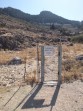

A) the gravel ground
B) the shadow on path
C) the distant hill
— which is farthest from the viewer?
the distant hill

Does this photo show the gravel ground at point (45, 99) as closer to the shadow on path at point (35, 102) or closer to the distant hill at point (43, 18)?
the shadow on path at point (35, 102)

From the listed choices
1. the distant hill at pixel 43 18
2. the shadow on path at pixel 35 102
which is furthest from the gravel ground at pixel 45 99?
the distant hill at pixel 43 18

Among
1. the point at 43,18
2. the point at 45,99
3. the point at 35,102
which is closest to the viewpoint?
the point at 35,102

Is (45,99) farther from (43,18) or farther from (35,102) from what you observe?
(43,18)

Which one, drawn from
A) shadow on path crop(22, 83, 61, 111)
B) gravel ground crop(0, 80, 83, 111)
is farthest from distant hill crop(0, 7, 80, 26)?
shadow on path crop(22, 83, 61, 111)

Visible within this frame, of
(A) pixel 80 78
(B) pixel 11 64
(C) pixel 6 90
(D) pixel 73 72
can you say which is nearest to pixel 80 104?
(C) pixel 6 90

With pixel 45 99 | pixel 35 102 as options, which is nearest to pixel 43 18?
pixel 45 99

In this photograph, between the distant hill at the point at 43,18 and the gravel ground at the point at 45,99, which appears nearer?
the gravel ground at the point at 45,99

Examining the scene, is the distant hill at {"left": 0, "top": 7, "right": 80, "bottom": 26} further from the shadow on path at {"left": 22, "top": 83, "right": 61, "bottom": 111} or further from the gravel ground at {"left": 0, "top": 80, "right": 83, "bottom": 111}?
the shadow on path at {"left": 22, "top": 83, "right": 61, "bottom": 111}

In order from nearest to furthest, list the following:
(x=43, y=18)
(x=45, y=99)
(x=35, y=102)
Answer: (x=35, y=102) < (x=45, y=99) < (x=43, y=18)

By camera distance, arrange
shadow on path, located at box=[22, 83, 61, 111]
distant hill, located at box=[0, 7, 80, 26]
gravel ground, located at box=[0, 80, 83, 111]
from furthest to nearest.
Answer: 1. distant hill, located at box=[0, 7, 80, 26]
2. shadow on path, located at box=[22, 83, 61, 111]
3. gravel ground, located at box=[0, 80, 83, 111]

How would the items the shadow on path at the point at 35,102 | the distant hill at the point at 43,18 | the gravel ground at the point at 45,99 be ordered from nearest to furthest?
the gravel ground at the point at 45,99 < the shadow on path at the point at 35,102 < the distant hill at the point at 43,18

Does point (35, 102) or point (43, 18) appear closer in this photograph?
point (35, 102)

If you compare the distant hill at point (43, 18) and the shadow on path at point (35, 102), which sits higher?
the distant hill at point (43, 18)
